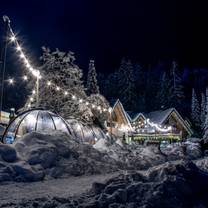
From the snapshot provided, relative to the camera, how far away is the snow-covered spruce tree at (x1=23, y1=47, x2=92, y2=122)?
25.7 metres

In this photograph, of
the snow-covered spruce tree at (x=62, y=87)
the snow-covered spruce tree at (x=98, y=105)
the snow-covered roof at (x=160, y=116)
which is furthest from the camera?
the snow-covered roof at (x=160, y=116)

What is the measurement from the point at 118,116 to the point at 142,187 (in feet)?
111

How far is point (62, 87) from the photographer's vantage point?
26.7m

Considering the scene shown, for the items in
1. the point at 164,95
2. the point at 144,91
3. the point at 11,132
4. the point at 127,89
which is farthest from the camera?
the point at 144,91

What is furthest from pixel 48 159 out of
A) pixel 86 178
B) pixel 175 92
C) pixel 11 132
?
pixel 175 92

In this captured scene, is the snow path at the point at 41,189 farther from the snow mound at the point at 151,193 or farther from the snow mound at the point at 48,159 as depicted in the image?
the snow mound at the point at 151,193

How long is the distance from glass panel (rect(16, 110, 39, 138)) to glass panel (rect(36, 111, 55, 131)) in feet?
0.87

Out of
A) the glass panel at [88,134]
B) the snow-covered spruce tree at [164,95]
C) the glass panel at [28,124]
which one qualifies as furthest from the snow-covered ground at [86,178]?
the snow-covered spruce tree at [164,95]

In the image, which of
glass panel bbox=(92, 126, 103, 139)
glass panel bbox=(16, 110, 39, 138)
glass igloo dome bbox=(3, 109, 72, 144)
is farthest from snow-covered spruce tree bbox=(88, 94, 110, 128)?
glass panel bbox=(16, 110, 39, 138)

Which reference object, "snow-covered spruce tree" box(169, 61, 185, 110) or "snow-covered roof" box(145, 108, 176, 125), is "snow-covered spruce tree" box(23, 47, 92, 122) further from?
"snow-covered spruce tree" box(169, 61, 185, 110)

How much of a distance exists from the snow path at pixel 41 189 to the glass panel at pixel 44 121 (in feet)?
25.4

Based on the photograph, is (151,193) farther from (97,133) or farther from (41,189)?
(97,133)

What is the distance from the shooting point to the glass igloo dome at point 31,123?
1578 cm

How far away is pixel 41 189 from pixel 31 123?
9345 millimetres
